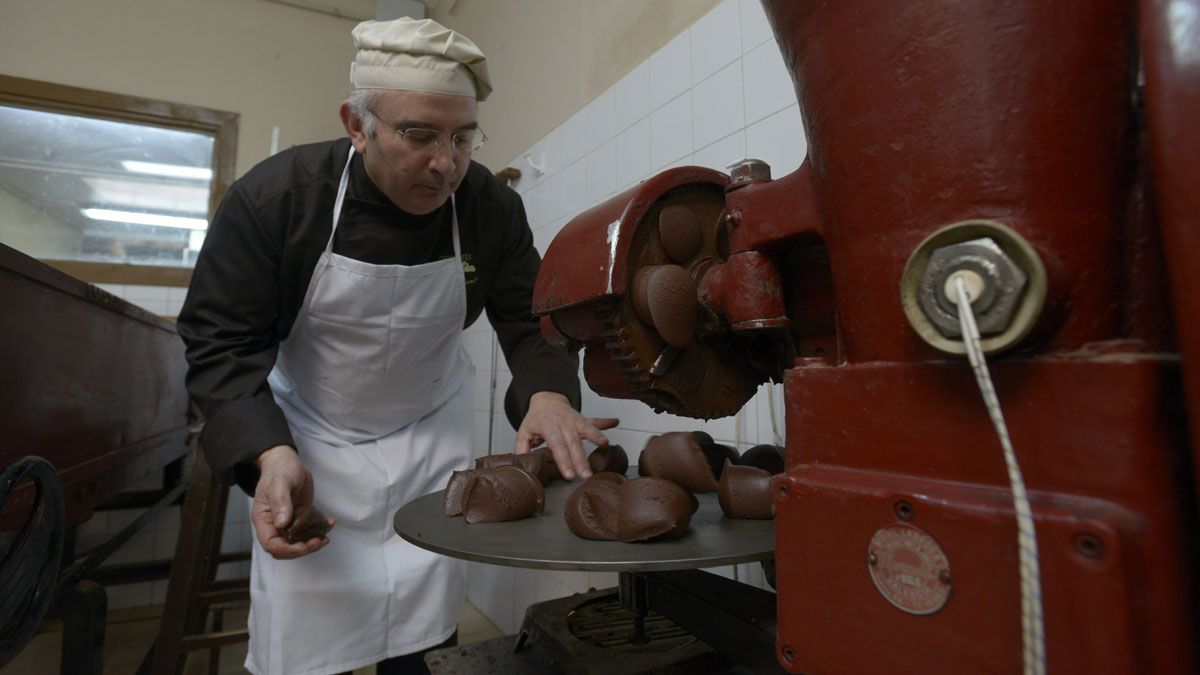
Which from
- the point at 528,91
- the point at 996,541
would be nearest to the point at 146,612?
the point at 528,91

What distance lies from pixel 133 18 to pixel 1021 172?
15.0ft

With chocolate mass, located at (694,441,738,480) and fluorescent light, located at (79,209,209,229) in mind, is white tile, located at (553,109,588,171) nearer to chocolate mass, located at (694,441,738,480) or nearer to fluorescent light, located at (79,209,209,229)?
chocolate mass, located at (694,441,738,480)

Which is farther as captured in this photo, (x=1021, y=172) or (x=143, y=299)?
(x=143, y=299)

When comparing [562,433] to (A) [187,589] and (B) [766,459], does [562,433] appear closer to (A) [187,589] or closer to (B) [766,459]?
(B) [766,459]

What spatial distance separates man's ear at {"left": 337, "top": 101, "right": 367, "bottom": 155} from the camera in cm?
138

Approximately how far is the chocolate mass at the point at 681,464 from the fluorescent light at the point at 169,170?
3783 millimetres

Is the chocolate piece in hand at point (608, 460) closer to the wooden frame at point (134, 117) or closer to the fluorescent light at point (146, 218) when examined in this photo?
the wooden frame at point (134, 117)

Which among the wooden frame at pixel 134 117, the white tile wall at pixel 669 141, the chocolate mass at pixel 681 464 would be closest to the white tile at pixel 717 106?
the white tile wall at pixel 669 141

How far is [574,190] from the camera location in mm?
2254

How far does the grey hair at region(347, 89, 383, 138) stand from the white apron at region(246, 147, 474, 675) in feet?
0.65

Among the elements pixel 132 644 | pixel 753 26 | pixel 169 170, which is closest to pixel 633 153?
pixel 753 26

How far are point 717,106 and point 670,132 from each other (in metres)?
0.20

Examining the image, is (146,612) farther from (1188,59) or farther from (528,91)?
(1188,59)

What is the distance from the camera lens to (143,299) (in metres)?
3.36
